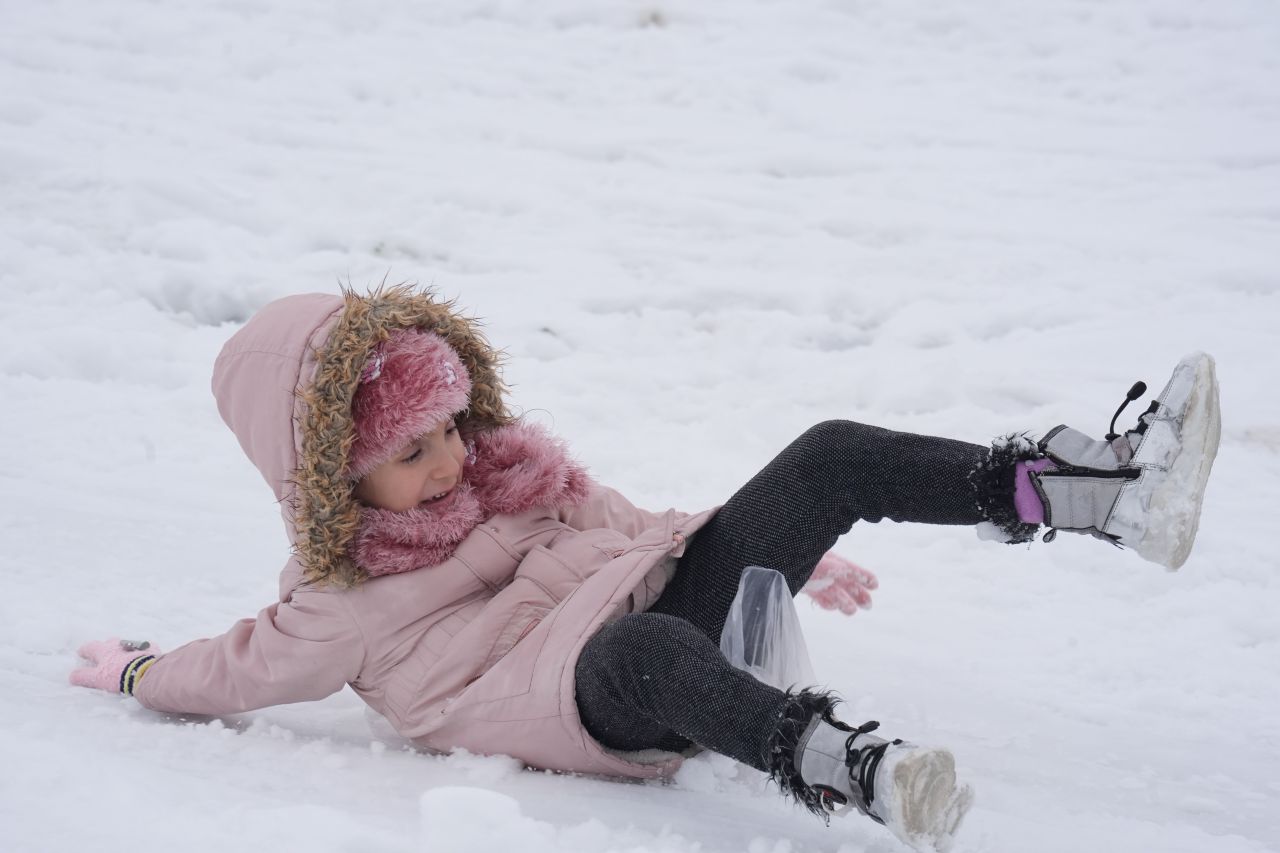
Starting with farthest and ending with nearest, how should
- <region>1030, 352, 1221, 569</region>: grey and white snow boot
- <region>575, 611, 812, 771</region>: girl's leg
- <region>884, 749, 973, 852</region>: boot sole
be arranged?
1. <region>1030, 352, 1221, 569</region>: grey and white snow boot
2. <region>575, 611, 812, 771</region>: girl's leg
3. <region>884, 749, 973, 852</region>: boot sole

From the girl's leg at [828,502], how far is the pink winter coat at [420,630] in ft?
0.22

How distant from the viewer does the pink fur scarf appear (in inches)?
70.6

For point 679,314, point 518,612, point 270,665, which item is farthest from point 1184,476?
point 679,314

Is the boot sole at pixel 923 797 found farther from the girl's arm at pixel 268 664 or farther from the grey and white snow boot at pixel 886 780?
the girl's arm at pixel 268 664

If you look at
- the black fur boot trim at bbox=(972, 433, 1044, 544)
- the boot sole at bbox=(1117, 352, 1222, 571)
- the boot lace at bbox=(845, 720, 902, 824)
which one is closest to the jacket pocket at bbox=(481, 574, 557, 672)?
the boot lace at bbox=(845, 720, 902, 824)

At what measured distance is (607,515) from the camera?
2129 mm

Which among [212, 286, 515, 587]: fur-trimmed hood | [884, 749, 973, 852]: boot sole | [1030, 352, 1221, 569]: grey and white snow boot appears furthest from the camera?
[212, 286, 515, 587]: fur-trimmed hood

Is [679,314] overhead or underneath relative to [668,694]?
overhead

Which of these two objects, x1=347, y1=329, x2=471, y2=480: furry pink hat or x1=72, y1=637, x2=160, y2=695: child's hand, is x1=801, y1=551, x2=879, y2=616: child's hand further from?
x1=72, y1=637, x2=160, y2=695: child's hand

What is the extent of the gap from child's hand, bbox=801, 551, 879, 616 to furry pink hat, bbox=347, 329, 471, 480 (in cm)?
75

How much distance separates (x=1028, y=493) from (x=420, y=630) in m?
0.99

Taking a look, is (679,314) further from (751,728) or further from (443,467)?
(751,728)

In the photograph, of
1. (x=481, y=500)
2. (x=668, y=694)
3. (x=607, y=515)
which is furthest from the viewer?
(x=607, y=515)

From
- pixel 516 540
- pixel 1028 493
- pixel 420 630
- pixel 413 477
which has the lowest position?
pixel 420 630
